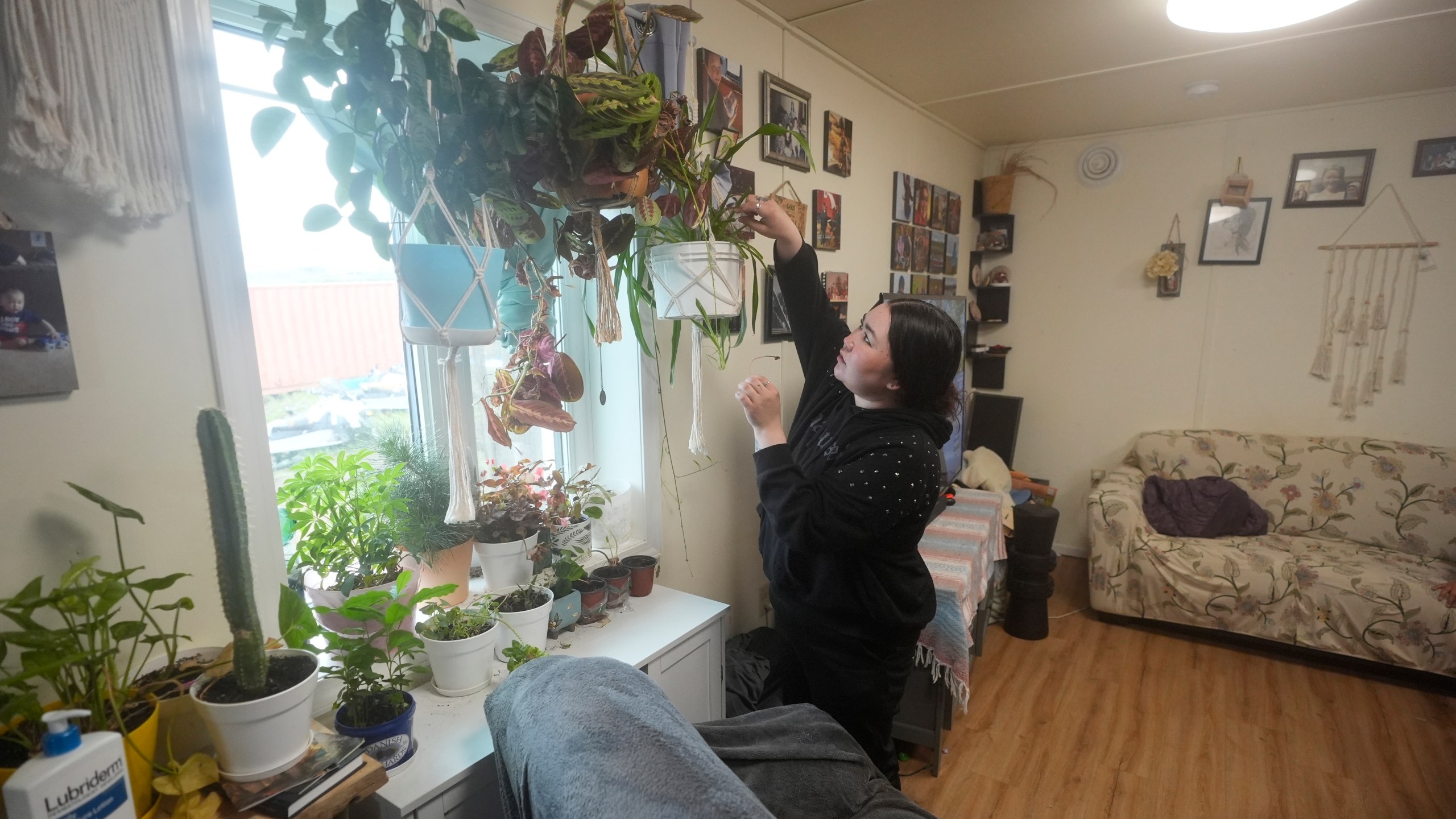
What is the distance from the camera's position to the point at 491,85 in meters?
0.92

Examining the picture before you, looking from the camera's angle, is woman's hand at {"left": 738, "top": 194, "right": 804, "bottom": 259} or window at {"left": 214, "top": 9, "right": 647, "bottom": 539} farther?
woman's hand at {"left": 738, "top": 194, "right": 804, "bottom": 259}

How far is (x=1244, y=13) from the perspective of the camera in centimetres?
174

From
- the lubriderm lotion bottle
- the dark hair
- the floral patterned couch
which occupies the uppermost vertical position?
the dark hair

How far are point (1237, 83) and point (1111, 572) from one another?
7.16 feet

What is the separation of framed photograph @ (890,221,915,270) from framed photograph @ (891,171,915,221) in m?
0.04

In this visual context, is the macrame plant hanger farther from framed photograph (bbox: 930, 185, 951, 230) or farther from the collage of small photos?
framed photograph (bbox: 930, 185, 951, 230)

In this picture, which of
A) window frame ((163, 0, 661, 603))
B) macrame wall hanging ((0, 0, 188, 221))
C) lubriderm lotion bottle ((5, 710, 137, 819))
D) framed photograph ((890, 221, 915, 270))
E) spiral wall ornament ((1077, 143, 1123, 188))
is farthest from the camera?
spiral wall ornament ((1077, 143, 1123, 188))

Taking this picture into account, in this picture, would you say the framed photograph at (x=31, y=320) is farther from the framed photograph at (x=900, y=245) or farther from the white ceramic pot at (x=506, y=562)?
the framed photograph at (x=900, y=245)

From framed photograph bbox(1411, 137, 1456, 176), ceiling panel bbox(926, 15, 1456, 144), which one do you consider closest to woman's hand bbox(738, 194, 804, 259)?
ceiling panel bbox(926, 15, 1456, 144)

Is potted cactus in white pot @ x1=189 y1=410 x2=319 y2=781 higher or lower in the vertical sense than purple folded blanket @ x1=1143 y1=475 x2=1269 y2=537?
higher

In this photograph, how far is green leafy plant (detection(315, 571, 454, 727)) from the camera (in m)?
0.94

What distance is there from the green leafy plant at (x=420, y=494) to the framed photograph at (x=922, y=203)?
2.41m

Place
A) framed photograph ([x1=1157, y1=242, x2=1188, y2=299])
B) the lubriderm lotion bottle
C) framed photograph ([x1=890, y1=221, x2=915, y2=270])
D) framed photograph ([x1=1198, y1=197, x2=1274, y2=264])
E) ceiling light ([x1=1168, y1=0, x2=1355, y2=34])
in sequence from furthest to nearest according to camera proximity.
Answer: framed photograph ([x1=1157, y1=242, x2=1188, y2=299])
framed photograph ([x1=1198, y1=197, x2=1274, y2=264])
framed photograph ([x1=890, y1=221, x2=915, y2=270])
ceiling light ([x1=1168, y1=0, x2=1355, y2=34])
the lubriderm lotion bottle

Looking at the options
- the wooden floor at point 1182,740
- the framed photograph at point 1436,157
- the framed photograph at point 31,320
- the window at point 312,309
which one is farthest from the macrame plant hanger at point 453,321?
the framed photograph at point 1436,157
